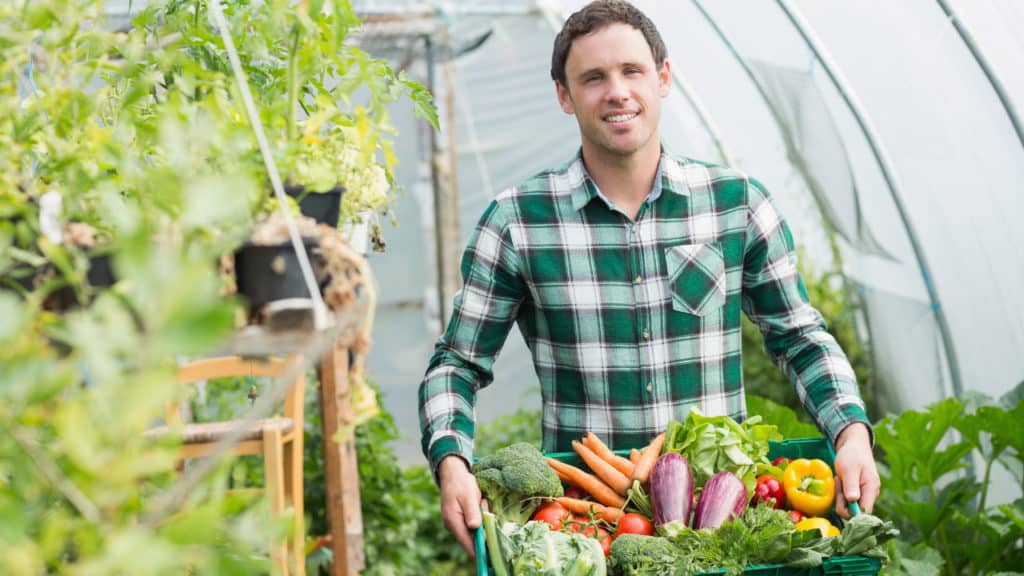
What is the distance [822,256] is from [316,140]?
5.40 metres

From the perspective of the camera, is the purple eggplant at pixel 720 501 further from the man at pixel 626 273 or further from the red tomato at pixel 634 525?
the man at pixel 626 273

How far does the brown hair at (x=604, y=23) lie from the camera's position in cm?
261

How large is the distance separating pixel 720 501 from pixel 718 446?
0.23m

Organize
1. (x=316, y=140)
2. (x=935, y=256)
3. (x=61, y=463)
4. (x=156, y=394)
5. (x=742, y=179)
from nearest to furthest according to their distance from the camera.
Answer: (x=156, y=394) < (x=61, y=463) < (x=316, y=140) < (x=742, y=179) < (x=935, y=256)

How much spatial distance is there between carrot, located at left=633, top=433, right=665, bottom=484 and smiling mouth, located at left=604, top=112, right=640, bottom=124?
80cm

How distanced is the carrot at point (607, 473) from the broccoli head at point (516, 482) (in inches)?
4.8

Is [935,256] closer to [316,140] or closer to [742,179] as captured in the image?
[742,179]

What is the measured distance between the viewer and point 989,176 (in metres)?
4.17

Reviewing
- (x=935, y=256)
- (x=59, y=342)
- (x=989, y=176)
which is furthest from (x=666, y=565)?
(x=935, y=256)

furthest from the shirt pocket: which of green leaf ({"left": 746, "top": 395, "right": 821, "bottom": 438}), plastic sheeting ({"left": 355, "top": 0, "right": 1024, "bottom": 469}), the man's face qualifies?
plastic sheeting ({"left": 355, "top": 0, "right": 1024, "bottom": 469})

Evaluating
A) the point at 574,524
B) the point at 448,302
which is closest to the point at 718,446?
the point at 574,524

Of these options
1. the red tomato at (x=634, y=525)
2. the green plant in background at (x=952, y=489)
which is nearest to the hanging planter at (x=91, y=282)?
the red tomato at (x=634, y=525)

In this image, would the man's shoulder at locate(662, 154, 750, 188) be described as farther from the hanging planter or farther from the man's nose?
the hanging planter

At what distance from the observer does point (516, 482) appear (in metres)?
2.05
